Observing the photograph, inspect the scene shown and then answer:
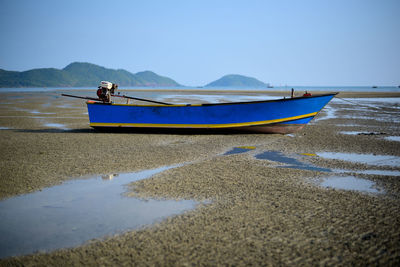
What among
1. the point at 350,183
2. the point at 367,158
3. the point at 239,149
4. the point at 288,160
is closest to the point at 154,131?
the point at 239,149

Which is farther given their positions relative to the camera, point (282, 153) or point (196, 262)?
point (282, 153)

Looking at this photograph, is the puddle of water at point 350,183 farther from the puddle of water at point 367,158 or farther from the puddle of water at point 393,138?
the puddle of water at point 393,138

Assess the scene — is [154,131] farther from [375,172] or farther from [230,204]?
[375,172]

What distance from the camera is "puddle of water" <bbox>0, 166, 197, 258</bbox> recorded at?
12.6 ft

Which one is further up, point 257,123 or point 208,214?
point 257,123

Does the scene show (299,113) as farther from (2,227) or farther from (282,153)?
(2,227)

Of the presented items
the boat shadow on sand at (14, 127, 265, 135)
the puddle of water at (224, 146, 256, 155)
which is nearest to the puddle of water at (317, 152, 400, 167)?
the puddle of water at (224, 146, 256, 155)

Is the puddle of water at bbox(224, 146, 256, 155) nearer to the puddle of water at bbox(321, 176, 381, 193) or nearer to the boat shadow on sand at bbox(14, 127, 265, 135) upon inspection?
the boat shadow on sand at bbox(14, 127, 265, 135)

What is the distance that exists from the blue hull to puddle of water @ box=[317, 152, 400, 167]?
3.87 metres

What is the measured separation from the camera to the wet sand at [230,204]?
346 cm

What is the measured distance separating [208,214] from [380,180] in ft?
13.7

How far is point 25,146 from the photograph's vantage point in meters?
9.84

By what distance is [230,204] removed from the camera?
4914 mm

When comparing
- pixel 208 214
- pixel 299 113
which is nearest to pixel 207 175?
pixel 208 214
